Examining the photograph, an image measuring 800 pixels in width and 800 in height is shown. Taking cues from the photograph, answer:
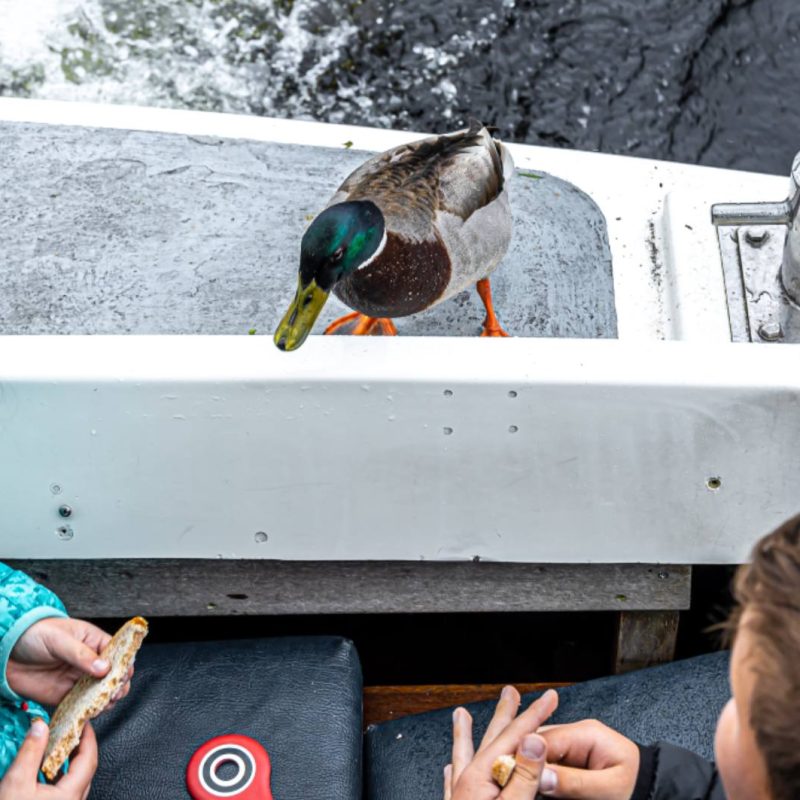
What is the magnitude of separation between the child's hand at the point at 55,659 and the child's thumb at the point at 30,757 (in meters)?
0.09

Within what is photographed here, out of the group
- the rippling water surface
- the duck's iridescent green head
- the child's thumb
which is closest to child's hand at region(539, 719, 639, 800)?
the child's thumb

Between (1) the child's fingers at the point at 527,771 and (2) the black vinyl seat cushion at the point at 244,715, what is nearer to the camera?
(1) the child's fingers at the point at 527,771

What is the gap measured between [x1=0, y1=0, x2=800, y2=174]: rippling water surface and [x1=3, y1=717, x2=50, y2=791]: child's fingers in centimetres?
256

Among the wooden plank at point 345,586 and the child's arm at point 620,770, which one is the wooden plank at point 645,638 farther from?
the child's arm at point 620,770

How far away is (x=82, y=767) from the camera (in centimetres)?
129

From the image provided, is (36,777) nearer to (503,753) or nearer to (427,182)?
(503,753)

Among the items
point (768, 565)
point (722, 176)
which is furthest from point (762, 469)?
point (722, 176)

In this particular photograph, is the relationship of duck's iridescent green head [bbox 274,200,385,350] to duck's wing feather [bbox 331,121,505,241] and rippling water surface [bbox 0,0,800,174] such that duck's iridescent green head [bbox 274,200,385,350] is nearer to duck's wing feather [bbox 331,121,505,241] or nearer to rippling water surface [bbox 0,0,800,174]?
duck's wing feather [bbox 331,121,505,241]

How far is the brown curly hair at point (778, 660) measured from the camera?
71 cm

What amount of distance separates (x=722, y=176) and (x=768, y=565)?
1539mm

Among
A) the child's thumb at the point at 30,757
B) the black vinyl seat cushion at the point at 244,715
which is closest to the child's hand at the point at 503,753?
the black vinyl seat cushion at the point at 244,715

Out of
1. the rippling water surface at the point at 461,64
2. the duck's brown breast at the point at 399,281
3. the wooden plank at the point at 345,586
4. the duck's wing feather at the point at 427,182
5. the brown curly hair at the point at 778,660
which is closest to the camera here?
the brown curly hair at the point at 778,660

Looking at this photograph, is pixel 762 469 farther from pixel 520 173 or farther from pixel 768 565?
pixel 520 173

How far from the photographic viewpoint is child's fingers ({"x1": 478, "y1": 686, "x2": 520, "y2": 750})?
1.31 meters
